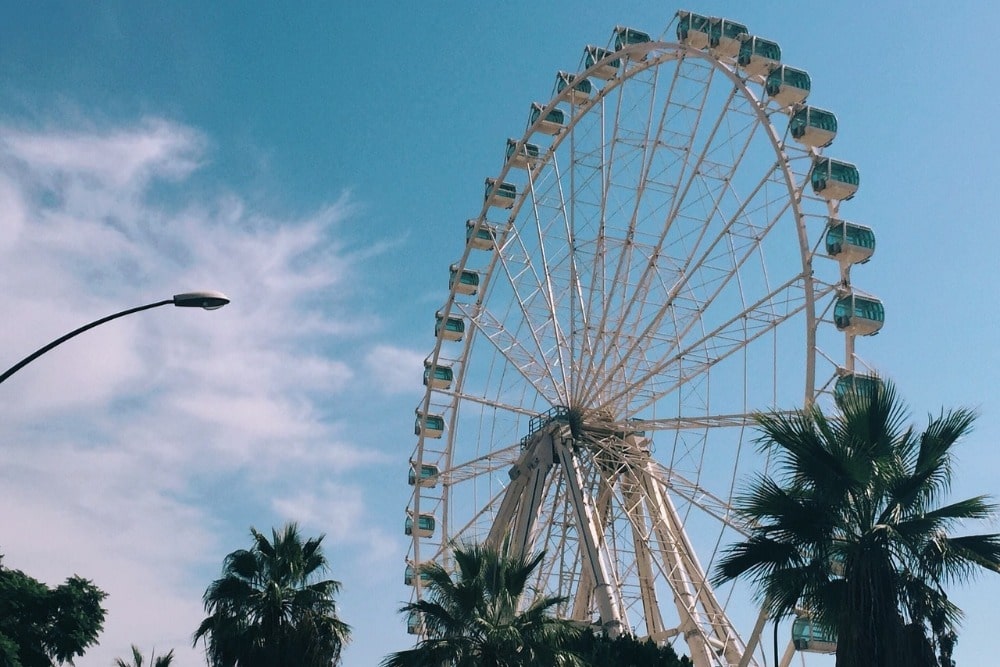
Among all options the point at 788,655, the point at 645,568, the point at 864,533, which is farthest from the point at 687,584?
the point at 864,533

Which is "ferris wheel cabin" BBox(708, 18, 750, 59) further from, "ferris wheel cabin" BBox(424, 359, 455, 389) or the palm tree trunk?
the palm tree trunk

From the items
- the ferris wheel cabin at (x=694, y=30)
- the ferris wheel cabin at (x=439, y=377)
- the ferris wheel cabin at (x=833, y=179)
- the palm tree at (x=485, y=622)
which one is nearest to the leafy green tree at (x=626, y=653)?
the palm tree at (x=485, y=622)

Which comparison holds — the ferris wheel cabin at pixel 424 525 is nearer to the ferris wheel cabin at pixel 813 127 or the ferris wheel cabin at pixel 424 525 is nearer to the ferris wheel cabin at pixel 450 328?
the ferris wheel cabin at pixel 450 328

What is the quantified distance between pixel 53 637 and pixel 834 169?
102ft

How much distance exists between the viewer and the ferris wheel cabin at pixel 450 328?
48.7 m

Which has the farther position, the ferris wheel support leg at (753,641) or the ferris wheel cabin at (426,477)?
the ferris wheel cabin at (426,477)

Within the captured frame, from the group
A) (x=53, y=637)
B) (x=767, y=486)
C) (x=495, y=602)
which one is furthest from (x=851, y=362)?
(x=53, y=637)

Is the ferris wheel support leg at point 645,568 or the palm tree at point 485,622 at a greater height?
the ferris wheel support leg at point 645,568

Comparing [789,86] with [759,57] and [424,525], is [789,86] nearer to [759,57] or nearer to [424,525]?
[759,57]

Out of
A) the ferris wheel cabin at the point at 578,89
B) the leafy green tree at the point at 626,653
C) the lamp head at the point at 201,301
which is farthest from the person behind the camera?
the ferris wheel cabin at the point at 578,89

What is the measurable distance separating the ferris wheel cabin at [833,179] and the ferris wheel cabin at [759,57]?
448cm

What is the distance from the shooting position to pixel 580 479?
38.8 m

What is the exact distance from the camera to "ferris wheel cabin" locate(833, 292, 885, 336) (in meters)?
30.8

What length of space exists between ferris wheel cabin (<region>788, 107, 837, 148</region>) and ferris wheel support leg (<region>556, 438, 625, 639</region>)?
11.7m
